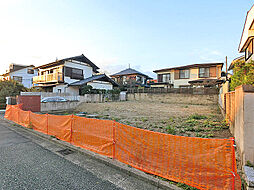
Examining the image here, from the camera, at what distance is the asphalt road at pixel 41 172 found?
98.2 inches

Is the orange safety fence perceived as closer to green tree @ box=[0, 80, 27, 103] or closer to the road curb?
the road curb

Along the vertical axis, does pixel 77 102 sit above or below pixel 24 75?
below

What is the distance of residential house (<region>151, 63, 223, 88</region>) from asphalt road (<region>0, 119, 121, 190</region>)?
19.0m

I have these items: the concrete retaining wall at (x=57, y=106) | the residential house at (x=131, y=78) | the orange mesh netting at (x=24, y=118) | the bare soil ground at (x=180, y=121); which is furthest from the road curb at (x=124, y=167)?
the residential house at (x=131, y=78)

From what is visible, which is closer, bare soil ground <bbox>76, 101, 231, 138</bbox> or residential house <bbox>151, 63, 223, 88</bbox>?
bare soil ground <bbox>76, 101, 231, 138</bbox>

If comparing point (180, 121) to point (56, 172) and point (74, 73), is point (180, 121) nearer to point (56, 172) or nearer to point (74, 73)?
point (56, 172)

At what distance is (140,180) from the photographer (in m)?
2.63

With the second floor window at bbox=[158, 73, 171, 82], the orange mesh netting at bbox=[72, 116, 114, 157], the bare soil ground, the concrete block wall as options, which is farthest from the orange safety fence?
the second floor window at bbox=[158, 73, 171, 82]

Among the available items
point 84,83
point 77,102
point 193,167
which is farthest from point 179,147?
point 84,83

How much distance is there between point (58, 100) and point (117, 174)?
12.7 meters

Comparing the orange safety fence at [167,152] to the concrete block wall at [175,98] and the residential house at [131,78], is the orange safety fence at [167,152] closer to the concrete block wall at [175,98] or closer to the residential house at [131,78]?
the concrete block wall at [175,98]

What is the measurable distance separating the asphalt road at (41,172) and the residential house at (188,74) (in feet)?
62.2

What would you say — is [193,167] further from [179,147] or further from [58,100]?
[58,100]

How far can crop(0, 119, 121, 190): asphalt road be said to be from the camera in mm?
2494
